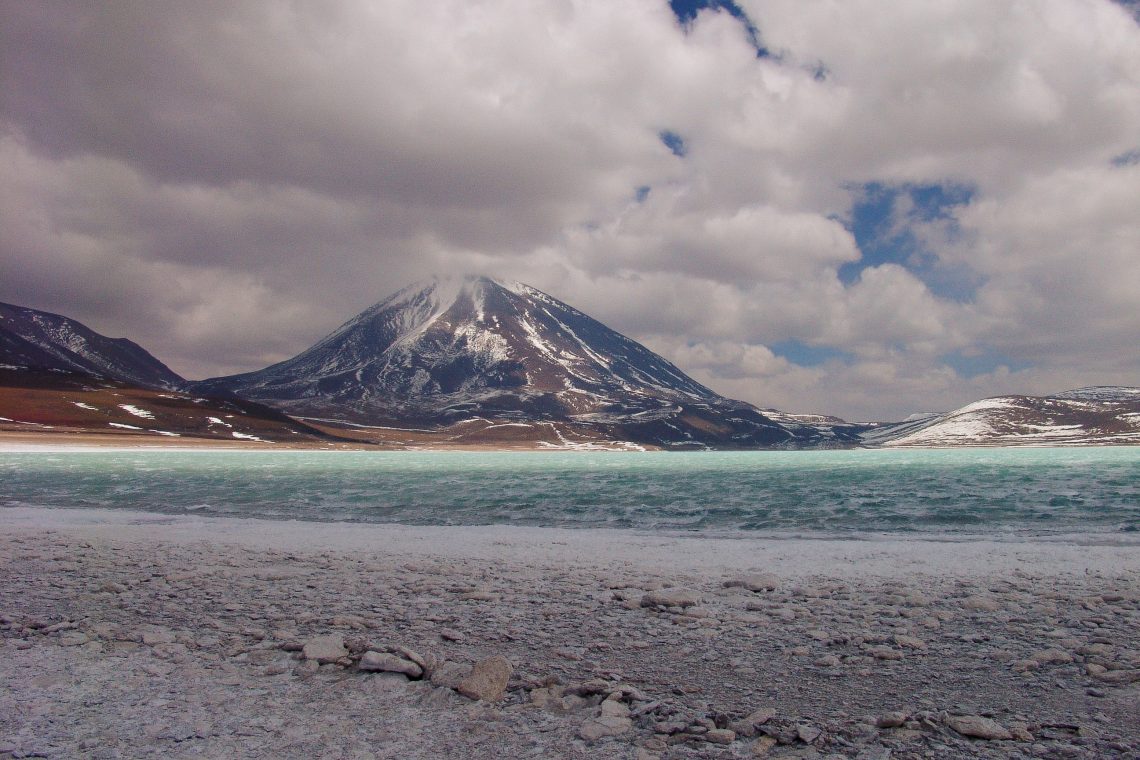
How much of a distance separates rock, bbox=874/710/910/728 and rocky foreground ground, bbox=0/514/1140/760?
31 mm

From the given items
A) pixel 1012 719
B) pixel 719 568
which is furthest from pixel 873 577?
pixel 1012 719

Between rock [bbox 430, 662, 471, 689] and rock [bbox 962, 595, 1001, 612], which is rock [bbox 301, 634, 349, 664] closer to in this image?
rock [bbox 430, 662, 471, 689]

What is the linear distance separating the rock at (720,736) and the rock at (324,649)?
5.12 metres

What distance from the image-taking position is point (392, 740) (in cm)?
680

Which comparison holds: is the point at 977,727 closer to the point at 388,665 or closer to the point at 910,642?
the point at 910,642

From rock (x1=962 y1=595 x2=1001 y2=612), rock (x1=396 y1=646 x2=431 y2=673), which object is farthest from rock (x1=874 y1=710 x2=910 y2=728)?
rock (x1=962 y1=595 x2=1001 y2=612)

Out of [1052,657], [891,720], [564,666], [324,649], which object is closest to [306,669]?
[324,649]

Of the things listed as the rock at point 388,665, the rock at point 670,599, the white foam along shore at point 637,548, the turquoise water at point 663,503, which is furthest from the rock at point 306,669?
the turquoise water at point 663,503

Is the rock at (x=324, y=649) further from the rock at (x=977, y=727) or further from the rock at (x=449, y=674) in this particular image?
the rock at (x=977, y=727)

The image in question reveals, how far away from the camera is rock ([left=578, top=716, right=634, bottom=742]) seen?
273 inches

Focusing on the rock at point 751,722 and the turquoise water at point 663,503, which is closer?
the rock at point 751,722

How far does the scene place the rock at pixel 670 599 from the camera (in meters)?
12.4

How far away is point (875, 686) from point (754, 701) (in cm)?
174

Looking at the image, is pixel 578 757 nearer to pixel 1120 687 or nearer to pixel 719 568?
pixel 1120 687
